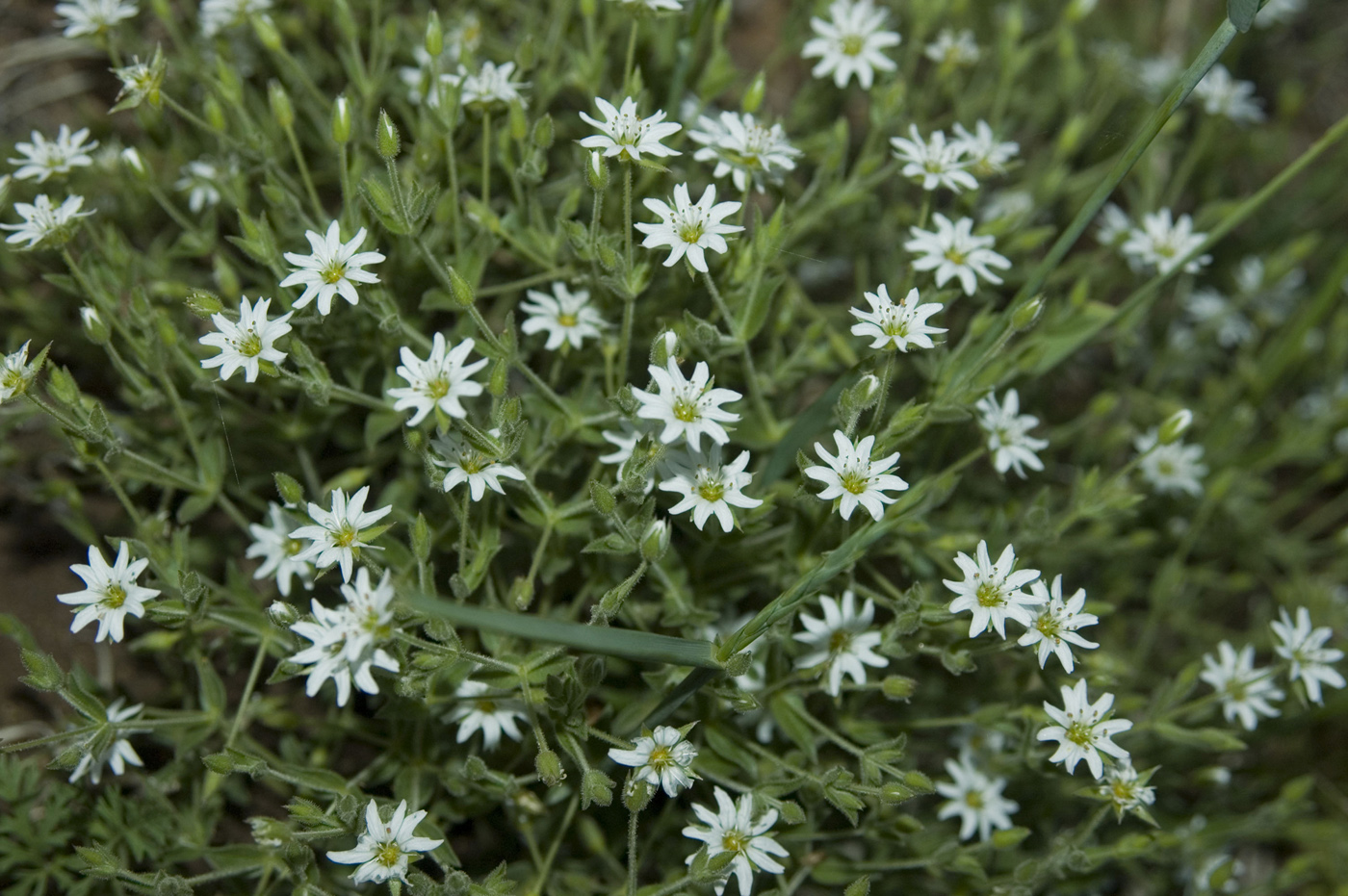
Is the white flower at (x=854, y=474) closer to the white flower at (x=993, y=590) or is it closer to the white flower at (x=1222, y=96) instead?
the white flower at (x=993, y=590)

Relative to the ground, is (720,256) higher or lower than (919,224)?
lower

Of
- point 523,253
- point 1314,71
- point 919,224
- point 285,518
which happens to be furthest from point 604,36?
point 1314,71

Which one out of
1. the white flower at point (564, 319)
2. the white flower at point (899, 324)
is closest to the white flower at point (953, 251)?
the white flower at point (899, 324)

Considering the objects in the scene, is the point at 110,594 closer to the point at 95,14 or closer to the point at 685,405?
the point at 685,405

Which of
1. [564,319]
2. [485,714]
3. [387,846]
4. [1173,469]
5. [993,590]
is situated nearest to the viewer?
[387,846]

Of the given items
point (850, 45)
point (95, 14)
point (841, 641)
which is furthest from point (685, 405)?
point (95, 14)

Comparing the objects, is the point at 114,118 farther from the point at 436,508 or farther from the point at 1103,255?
the point at 1103,255

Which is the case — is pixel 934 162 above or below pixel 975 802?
above
